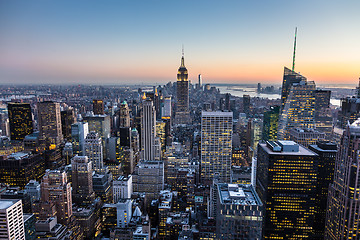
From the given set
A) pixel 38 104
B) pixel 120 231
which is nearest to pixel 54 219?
pixel 120 231

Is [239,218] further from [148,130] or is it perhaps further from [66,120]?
[66,120]

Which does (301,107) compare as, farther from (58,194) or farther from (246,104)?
(246,104)

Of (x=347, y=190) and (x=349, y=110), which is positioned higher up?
(x=349, y=110)

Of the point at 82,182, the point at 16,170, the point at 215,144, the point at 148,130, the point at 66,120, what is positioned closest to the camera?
the point at 82,182

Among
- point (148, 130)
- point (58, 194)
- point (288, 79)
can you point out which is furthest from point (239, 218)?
point (288, 79)

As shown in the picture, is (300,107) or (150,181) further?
(300,107)

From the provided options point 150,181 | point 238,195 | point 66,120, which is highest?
point 238,195

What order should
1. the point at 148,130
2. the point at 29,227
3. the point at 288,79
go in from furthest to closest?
the point at 148,130
the point at 288,79
the point at 29,227
